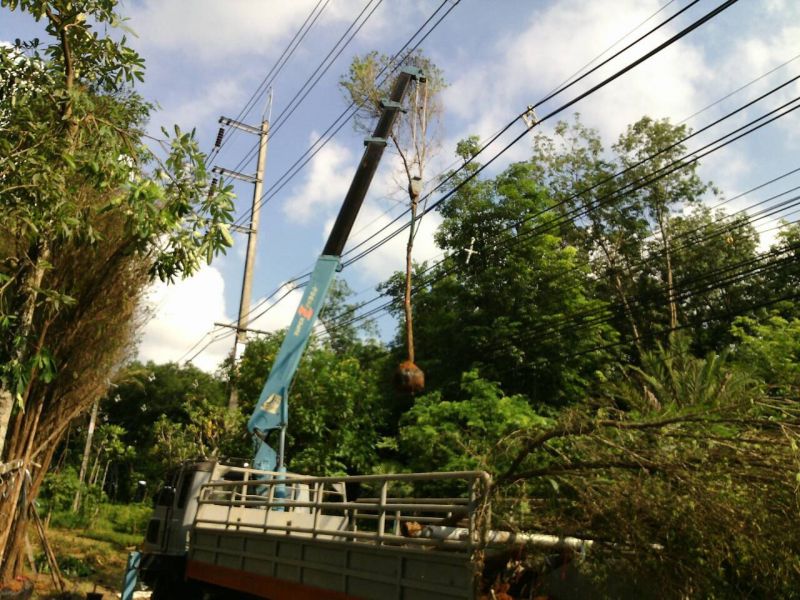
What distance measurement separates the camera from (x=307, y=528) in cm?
690

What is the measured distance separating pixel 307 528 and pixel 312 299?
4803 millimetres

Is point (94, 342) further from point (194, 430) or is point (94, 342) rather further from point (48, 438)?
point (194, 430)

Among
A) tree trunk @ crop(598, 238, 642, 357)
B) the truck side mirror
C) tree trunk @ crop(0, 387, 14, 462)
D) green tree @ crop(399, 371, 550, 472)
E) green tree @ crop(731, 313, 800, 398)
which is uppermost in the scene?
tree trunk @ crop(598, 238, 642, 357)

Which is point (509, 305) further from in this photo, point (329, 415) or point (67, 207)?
point (67, 207)

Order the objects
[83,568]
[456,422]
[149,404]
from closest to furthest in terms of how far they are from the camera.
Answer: [83,568] < [456,422] < [149,404]

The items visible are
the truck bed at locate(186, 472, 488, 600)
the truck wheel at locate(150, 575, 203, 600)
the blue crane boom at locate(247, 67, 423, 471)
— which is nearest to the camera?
the truck bed at locate(186, 472, 488, 600)

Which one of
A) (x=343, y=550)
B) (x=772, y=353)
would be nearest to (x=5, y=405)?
(x=343, y=550)

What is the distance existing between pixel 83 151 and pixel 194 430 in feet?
49.8

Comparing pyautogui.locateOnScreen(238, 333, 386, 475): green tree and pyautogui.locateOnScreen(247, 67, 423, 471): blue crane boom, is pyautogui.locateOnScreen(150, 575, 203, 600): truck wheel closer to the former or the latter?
pyautogui.locateOnScreen(247, 67, 423, 471): blue crane boom

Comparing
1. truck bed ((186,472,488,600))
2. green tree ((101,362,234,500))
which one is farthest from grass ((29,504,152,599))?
green tree ((101,362,234,500))

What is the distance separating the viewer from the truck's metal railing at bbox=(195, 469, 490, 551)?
486cm

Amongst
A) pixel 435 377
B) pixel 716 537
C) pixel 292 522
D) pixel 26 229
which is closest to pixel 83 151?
pixel 26 229

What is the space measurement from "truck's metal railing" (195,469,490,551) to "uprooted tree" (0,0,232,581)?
246 cm

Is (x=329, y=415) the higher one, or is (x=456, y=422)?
(x=329, y=415)
